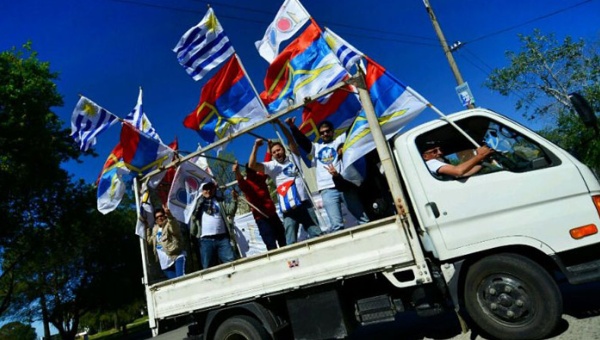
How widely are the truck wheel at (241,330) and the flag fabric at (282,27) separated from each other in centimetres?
365

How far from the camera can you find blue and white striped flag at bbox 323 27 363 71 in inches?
189

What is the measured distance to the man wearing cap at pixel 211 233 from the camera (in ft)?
18.3

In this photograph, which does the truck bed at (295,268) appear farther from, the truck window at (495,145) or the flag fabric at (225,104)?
the flag fabric at (225,104)

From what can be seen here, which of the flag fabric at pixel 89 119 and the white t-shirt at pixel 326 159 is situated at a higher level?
the flag fabric at pixel 89 119

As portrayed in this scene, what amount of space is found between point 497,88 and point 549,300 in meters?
16.4

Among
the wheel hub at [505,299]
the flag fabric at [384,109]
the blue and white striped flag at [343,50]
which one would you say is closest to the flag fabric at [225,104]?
the blue and white striped flag at [343,50]

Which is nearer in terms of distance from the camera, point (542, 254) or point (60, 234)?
point (542, 254)

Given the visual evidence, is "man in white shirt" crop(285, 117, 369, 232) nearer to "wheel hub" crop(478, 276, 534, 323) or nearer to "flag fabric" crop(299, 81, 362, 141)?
"flag fabric" crop(299, 81, 362, 141)

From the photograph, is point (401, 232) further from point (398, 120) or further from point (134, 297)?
point (134, 297)

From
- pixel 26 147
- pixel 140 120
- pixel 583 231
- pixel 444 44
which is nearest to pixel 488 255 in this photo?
pixel 583 231

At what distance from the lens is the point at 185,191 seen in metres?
6.04

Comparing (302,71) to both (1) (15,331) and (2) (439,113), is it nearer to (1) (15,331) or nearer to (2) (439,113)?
(2) (439,113)

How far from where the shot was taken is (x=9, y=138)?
1498 centimetres

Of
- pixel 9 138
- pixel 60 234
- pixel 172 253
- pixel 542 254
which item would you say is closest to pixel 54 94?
pixel 9 138
